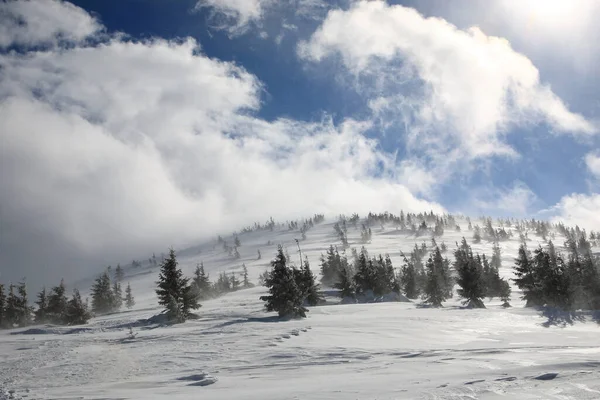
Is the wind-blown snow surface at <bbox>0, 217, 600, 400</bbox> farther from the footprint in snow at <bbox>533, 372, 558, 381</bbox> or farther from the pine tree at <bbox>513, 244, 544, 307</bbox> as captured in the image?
the pine tree at <bbox>513, 244, 544, 307</bbox>

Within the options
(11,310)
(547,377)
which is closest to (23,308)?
(11,310)

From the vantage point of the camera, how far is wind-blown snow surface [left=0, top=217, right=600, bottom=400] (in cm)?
1094

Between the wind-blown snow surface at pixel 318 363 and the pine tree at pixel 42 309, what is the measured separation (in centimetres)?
4561

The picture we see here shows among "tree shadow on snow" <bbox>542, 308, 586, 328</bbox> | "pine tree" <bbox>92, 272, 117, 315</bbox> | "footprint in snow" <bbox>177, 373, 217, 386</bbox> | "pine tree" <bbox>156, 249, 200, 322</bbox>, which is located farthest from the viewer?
"pine tree" <bbox>92, 272, 117, 315</bbox>

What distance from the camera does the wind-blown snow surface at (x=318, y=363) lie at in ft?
35.9

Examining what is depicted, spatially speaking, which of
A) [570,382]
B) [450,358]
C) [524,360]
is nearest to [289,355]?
[450,358]

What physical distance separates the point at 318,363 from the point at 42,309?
71763 millimetres

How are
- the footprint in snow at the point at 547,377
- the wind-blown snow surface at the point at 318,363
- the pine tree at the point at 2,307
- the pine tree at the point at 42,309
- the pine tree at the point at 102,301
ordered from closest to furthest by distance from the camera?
the footprint in snow at the point at 547,377
the wind-blown snow surface at the point at 318,363
the pine tree at the point at 2,307
the pine tree at the point at 42,309
the pine tree at the point at 102,301

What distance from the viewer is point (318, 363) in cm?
1652

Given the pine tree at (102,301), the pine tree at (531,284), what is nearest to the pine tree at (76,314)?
the pine tree at (102,301)

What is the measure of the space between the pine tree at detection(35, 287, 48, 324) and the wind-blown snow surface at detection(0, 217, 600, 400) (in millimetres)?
45614

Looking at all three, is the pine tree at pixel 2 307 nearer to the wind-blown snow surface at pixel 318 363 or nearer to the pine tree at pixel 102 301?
the pine tree at pixel 102 301

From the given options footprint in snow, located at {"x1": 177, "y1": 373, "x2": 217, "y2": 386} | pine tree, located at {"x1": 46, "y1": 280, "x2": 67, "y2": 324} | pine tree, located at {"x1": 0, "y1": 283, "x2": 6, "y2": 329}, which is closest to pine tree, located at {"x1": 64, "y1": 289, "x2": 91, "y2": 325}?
pine tree, located at {"x1": 46, "y1": 280, "x2": 67, "y2": 324}

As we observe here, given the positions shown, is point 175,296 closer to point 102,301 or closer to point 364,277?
point 364,277
